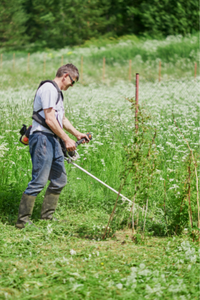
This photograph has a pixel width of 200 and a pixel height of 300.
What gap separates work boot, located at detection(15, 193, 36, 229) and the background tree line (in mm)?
29023

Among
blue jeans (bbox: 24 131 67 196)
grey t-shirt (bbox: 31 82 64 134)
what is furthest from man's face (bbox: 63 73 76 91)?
blue jeans (bbox: 24 131 67 196)

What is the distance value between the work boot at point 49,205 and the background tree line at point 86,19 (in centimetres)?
2869

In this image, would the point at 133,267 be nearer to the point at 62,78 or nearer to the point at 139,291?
the point at 139,291

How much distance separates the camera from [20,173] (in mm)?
5992

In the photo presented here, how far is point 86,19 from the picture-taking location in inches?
1753

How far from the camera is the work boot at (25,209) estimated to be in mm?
4574

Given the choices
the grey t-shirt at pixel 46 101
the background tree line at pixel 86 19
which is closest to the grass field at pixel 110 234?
the grey t-shirt at pixel 46 101

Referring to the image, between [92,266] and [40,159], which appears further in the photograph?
[40,159]

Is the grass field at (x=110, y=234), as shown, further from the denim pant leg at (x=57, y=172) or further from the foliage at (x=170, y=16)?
the foliage at (x=170, y=16)

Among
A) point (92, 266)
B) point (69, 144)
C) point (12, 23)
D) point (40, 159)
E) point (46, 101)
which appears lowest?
point (92, 266)

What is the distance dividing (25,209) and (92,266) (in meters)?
1.39

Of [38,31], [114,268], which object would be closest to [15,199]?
[114,268]

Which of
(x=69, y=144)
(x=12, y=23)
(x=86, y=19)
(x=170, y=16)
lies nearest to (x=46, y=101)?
(x=69, y=144)

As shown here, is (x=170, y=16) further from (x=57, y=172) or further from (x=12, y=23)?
(x=57, y=172)
